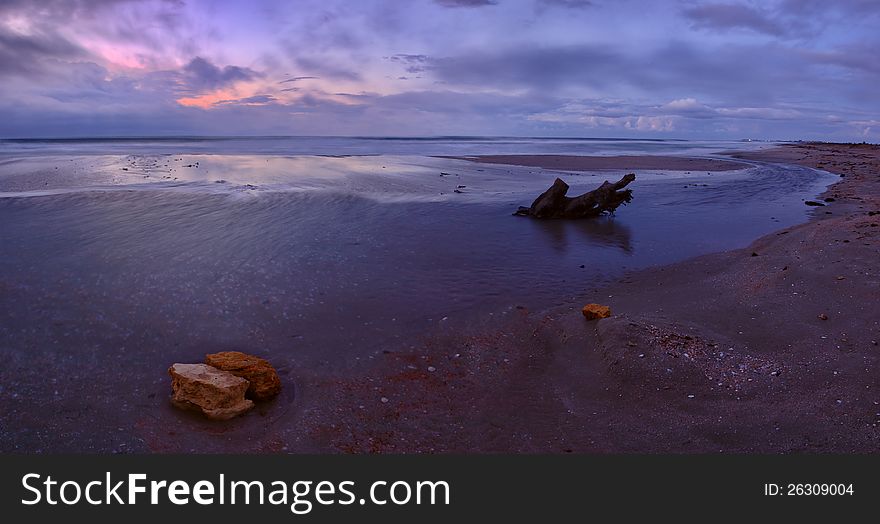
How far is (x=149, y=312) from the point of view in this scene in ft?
26.9

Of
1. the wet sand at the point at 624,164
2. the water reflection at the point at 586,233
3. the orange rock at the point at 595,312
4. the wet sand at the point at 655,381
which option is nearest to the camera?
the wet sand at the point at 655,381

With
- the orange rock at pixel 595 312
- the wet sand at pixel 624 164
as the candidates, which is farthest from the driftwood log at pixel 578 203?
the wet sand at pixel 624 164

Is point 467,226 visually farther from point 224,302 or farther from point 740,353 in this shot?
point 740,353

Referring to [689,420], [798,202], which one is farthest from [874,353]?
[798,202]

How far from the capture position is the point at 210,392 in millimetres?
5445

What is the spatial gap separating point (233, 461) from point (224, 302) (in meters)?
4.61

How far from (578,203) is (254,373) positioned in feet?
44.8

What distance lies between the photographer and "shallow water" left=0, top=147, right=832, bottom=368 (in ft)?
25.0

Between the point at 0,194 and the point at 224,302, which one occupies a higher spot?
the point at 0,194

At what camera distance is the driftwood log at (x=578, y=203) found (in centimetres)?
1711

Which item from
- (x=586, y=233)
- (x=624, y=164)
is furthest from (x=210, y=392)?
(x=624, y=164)

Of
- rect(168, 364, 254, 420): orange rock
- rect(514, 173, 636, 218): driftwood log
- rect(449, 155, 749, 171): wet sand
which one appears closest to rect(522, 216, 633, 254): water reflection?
rect(514, 173, 636, 218): driftwood log

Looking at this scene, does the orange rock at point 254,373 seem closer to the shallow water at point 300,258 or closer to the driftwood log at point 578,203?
the shallow water at point 300,258

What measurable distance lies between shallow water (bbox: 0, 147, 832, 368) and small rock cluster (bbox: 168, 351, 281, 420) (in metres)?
0.99
